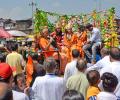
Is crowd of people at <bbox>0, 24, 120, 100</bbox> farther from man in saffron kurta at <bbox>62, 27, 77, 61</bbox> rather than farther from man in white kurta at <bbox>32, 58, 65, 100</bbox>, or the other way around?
man in saffron kurta at <bbox>62, 27, 77, 61</bbox>

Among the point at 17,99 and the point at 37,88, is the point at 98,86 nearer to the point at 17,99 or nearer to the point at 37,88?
the point at 37,88

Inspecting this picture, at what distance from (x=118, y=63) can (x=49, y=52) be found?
8.50m

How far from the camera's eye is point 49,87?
8.01 m

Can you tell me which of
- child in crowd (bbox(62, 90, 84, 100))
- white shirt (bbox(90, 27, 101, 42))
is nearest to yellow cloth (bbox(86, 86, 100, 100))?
child in crowd (bbox(62, 90, 84, 100))

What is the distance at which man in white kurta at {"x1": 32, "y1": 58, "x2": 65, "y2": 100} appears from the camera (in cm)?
796

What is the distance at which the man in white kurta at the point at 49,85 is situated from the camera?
796 centimetres

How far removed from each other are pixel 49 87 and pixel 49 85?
0.13 ft

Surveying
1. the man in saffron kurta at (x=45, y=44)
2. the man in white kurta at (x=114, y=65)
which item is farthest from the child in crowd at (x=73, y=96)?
the man in saffron kurta at (x=45, y=44)

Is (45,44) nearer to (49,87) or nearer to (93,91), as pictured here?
(49,87)

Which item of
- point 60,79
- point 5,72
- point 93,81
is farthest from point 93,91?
point 5,72

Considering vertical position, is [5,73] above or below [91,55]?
above

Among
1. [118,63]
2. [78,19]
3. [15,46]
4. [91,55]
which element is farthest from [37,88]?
[78,19]

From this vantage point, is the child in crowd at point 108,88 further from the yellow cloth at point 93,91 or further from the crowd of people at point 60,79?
the yellow cloth at point 93,91

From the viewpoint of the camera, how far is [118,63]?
8305mm
